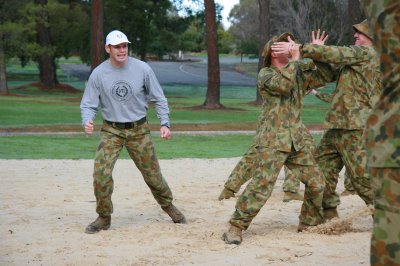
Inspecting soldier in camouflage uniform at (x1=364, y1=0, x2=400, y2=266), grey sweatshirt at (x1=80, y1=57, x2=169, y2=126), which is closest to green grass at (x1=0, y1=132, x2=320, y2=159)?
grey sweatshirt at (x1=80, y1=57, x2=169, y2=126)

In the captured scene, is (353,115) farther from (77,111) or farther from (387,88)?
(77,111)

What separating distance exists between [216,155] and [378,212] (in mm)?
12335

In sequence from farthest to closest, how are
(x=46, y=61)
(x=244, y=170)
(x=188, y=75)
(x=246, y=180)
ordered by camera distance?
1. (x=188, y=75)
2. (x=46, y=61)
3. (x=246, y=180)
4. (x=244, y=170)

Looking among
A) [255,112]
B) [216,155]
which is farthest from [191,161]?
[255,112]

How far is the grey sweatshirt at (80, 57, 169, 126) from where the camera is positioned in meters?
7.68

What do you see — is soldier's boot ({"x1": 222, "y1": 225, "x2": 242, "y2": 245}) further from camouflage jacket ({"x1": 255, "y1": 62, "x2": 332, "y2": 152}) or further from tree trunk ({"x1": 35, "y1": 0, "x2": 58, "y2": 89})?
tree trunk ({"x1": 35, "y1": 0, "x2": 58, "y2": 89})

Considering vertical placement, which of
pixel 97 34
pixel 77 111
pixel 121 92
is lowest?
pixel 77 111

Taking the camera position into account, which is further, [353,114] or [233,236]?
[353,114]

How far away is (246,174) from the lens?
9398mm

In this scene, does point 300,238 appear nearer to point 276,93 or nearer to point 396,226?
point 276,93

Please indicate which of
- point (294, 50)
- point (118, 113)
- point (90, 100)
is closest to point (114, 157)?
point (118, 113)

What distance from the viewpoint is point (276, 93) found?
7055 mm

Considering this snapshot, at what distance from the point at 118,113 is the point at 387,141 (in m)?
4.73

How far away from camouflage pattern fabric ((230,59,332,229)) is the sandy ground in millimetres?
447
